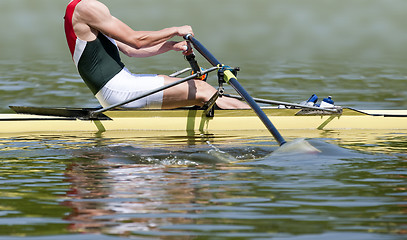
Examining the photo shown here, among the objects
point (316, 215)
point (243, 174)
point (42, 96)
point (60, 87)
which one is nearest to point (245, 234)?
point (316, 215)

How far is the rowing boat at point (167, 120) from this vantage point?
9.46 metres

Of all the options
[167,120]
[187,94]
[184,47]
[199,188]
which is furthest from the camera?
[167,120]

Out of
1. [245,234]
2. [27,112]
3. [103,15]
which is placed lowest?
[245,234]

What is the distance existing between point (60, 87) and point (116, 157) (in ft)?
36.2

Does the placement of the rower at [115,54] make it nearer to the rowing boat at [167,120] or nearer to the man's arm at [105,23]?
the man's arm at [105,23]

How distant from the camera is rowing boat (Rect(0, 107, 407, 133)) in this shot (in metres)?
9.46

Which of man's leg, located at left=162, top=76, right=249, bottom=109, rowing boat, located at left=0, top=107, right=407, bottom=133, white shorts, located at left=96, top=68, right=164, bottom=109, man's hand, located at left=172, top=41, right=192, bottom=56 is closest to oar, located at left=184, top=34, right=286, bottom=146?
man's hand, located at left=172, top=41, right=192, bottom=56

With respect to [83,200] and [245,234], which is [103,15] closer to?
[83,200]

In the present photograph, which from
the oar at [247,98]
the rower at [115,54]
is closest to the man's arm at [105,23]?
the rower at [115,54]

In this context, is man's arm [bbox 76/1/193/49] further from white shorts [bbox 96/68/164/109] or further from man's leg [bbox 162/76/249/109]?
man's leg [bbox 162/76/249/109]

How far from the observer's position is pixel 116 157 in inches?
293

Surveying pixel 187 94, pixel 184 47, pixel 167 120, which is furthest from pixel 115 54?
pixel 167 120

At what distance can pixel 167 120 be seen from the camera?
31.4 ft

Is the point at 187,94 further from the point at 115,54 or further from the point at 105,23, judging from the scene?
the point at 105,23
